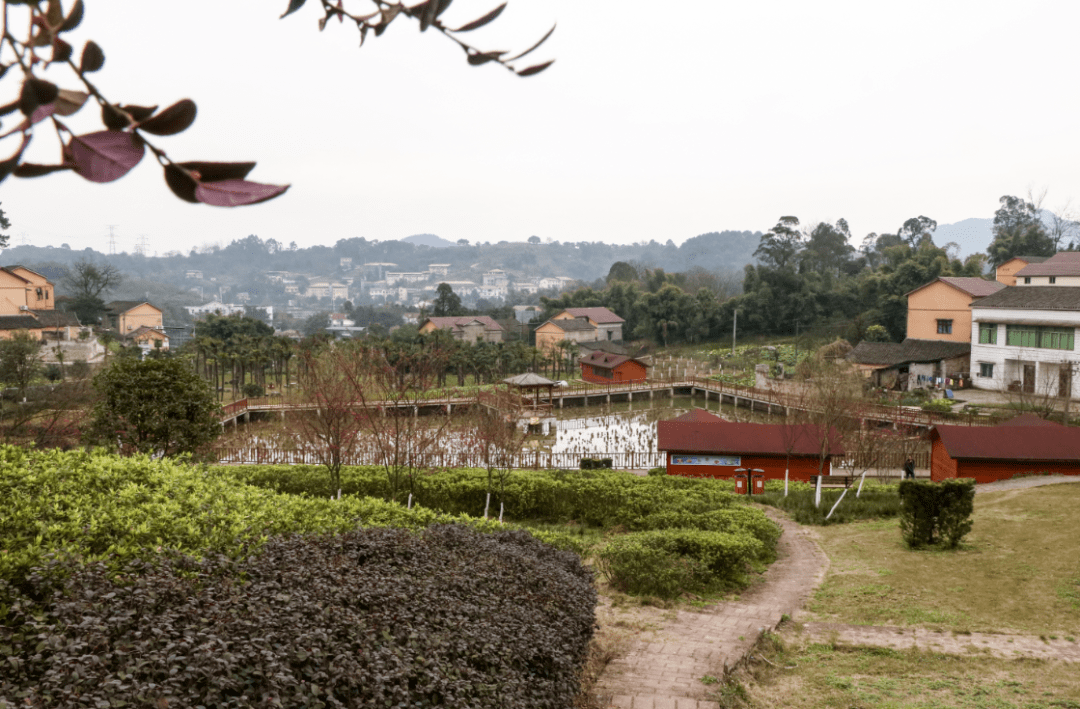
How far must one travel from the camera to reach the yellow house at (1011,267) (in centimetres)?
4019

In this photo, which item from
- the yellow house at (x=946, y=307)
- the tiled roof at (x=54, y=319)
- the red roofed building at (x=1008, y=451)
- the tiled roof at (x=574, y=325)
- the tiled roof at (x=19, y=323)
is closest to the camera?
the red roofed building at (x=1008, y=451)

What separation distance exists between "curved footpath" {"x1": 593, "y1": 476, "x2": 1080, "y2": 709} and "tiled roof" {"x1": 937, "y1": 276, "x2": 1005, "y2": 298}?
3042 cm

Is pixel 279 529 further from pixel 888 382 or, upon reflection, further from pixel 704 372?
pixel 704 372

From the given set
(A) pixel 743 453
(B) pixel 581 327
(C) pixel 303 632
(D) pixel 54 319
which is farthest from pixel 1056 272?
(D) pixel 54 319

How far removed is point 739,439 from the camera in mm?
15836

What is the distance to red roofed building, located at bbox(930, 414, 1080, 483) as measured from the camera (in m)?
14.5

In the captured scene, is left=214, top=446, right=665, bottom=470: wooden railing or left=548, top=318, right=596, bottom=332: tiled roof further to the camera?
left=548, top=318, right=596, bottom=332: tiled roof

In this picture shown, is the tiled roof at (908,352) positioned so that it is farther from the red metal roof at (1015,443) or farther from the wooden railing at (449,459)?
the red metal roof at (1015,443)

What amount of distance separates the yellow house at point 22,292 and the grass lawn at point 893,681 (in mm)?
35914

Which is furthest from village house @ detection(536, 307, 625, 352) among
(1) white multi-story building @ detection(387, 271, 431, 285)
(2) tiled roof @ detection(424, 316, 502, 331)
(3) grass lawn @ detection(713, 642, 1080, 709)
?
(1) white multi-story building @ detection(387, 271, 431, 285)

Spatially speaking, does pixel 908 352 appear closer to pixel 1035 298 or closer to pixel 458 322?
pixel 1035 298

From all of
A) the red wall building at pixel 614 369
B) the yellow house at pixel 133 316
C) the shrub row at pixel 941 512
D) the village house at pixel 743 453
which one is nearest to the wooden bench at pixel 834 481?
the village house at pixel 743 453

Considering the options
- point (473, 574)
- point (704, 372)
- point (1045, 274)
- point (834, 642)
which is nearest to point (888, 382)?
point (1045, 274)

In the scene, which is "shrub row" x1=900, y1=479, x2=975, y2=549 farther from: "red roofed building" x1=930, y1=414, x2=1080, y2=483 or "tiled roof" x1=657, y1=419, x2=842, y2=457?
"red roofed building" x1=930, y1=414, x2=1080, y2=483
